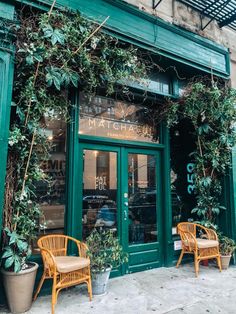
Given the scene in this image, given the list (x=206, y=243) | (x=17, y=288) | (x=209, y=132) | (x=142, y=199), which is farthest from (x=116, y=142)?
(x=17, y=288)

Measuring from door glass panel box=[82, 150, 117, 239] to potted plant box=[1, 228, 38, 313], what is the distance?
1157 mm

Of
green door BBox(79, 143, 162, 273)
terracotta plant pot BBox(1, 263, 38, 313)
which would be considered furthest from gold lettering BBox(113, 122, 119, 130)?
terracotta plant pot BBox(1, 263, 38, 313)

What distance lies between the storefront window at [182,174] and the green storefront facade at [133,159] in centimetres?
2

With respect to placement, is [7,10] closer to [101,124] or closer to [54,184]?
[101,124]

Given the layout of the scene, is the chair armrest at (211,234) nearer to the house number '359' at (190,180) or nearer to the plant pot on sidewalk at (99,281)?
the house number '359' at (190,180)

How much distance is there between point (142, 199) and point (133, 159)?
0.72 meters

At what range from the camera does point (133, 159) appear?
173 inches

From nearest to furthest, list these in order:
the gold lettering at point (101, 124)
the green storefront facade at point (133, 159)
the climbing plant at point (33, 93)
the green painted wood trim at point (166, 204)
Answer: the climbing plant at point (33, 93)
the green storefront facade at point (133, 159)
the gold lettering at point (101, 124)
the green painted wood trim at point (166, 204)

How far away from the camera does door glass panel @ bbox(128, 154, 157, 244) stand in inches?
168

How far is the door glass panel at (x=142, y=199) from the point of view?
14.0ft

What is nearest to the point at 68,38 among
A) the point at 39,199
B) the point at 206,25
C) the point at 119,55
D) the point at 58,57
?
the point at 58,57

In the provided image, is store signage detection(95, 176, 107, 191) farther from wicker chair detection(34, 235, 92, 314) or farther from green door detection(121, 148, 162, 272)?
wicker chair detection(34, 235, 92, 314)

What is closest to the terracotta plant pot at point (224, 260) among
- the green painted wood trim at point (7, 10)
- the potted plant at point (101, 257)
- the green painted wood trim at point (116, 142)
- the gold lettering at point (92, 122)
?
the potted plant at point (101, 257)

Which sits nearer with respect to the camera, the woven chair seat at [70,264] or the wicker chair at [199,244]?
the woven chair seat at [70,264]
